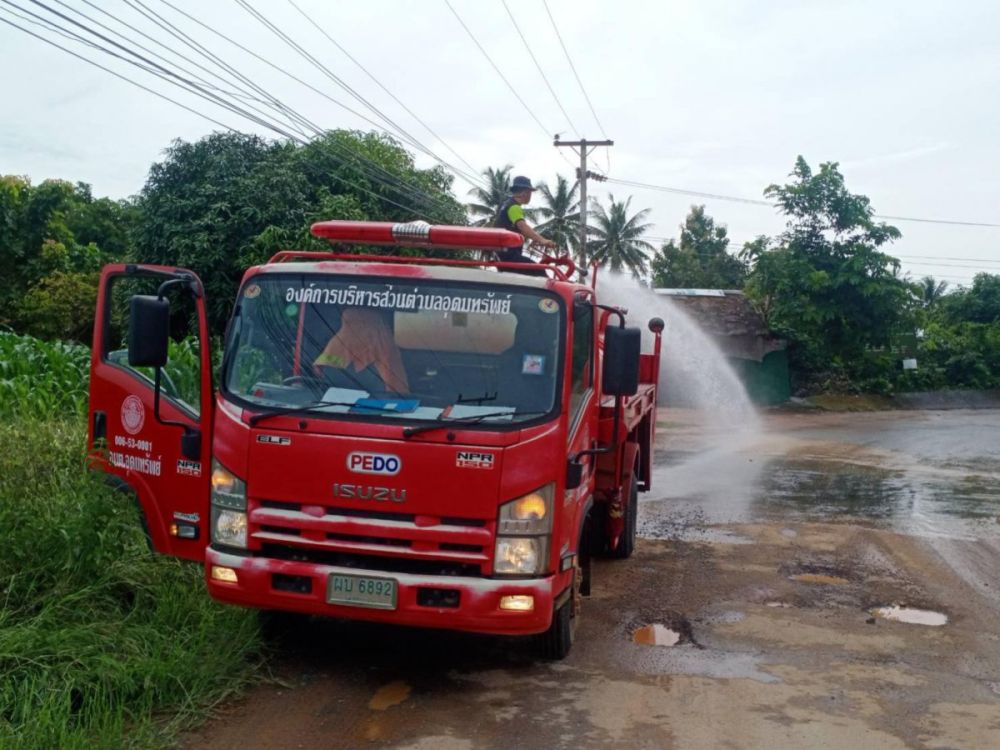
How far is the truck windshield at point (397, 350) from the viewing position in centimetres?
530

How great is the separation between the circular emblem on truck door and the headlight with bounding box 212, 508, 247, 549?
1.35 meters

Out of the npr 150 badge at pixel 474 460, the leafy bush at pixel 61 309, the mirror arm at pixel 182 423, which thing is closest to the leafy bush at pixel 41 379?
the mirror arm at pixel 182 423

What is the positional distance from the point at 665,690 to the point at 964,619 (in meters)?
2.89

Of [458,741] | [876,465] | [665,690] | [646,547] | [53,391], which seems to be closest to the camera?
[458,741]

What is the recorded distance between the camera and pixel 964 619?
7242 mm

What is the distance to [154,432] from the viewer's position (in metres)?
6.40

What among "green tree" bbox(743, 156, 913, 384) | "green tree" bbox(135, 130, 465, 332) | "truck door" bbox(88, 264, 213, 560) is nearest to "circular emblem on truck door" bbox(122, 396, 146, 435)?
"truck door" bbox(88, 264, 213, 560)

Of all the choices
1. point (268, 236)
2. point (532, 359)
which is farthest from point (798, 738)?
point (268, 236)

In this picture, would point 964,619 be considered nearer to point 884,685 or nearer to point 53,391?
point 884,685

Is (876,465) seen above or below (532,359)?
below

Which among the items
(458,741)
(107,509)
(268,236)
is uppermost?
(268,236)

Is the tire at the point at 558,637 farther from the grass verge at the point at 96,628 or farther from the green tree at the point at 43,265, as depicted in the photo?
the green tree at the point at 43,265

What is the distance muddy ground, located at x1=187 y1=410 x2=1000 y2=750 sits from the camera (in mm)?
4949

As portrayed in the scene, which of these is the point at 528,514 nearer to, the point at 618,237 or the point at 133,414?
the point at 133,414
